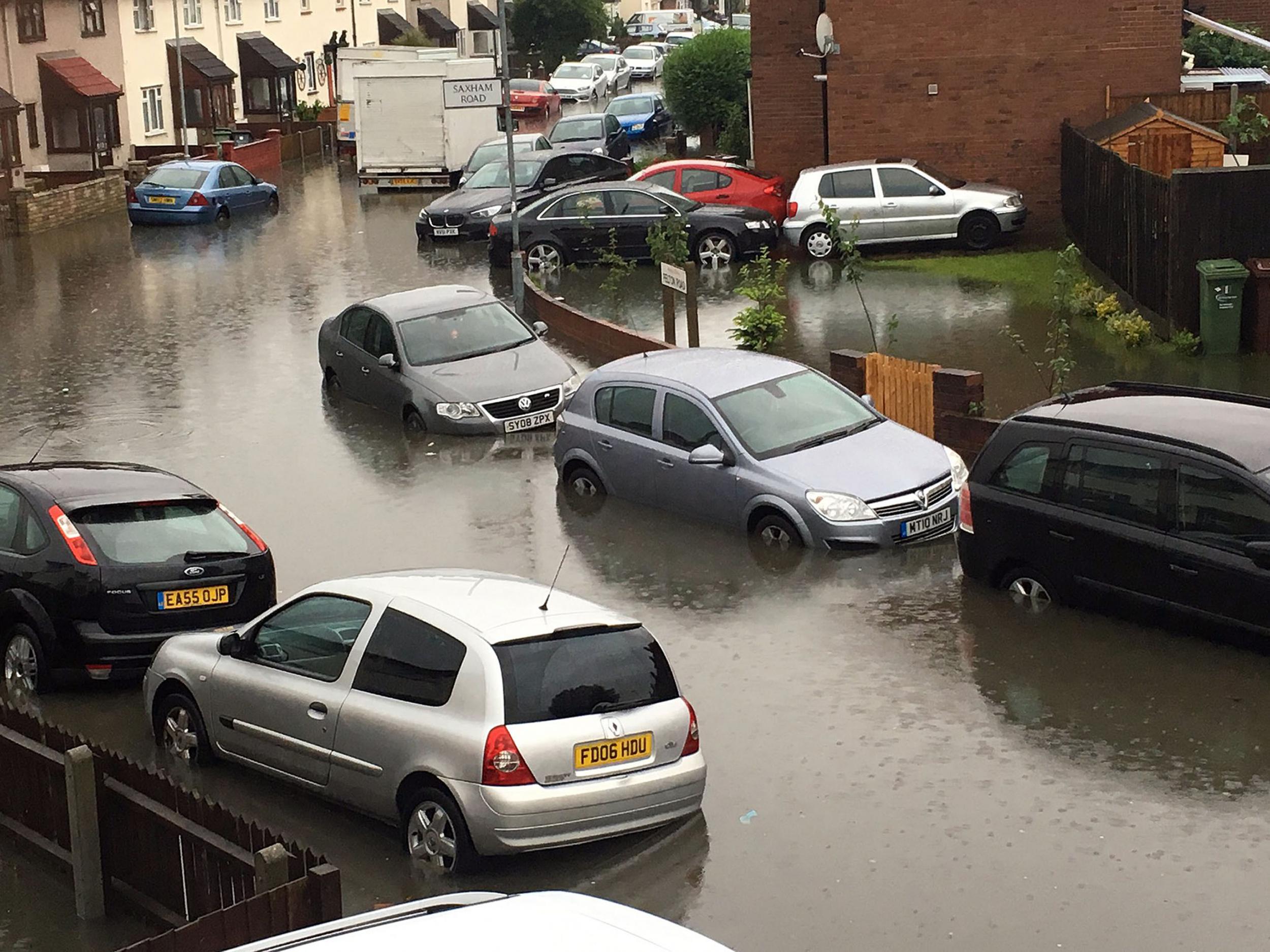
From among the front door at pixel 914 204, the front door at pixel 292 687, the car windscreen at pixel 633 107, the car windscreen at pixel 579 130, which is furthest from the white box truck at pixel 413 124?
the front door at pixel 292 687

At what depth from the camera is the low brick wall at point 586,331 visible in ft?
76.0

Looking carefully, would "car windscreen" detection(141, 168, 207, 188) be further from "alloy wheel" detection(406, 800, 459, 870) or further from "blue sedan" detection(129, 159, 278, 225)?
"alloy wheel" detection(406, 800, 459, 870)

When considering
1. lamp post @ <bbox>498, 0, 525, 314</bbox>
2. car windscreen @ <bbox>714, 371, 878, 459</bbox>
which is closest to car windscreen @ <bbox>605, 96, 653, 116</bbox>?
lamp post @ <bbox>498, 0, 525, 314</bbox>

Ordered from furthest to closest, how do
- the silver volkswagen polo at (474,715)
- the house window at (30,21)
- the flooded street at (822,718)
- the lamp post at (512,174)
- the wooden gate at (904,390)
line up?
the house window at (30,21)
the lamp post at (512,174)
the wooden gate at (904,390)
the silver volkswagen polo at (474,715)
the flooded street at (822,718)

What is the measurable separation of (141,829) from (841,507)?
7732mm

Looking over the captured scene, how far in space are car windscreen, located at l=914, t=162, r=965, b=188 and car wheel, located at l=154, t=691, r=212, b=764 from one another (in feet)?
69.1

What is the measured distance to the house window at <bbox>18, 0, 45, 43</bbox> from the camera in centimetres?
4753

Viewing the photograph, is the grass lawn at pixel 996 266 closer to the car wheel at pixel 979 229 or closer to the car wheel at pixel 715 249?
the car wheel at pixel 979 229

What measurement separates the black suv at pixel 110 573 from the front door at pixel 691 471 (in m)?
4.33

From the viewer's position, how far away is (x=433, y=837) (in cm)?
942

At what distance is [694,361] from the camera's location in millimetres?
17188

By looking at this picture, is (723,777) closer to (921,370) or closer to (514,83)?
(921,370)

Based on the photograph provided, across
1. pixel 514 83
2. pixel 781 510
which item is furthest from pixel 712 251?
pixel 514 83

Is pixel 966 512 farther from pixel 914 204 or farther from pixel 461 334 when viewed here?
pixel 914 204
